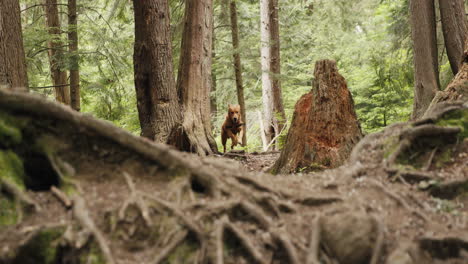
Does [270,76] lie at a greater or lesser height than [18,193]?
greater

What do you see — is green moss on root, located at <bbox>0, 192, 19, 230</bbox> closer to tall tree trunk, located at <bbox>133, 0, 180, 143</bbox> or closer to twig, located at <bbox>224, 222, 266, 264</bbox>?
twig, located at <bbox>224, 222, 266, 264</bbox>

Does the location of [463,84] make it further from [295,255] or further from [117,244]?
[117,244]

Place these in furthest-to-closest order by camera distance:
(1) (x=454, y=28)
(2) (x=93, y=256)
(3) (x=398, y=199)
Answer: (1) (x=454, y=28) < (3) (x=398, y=199) < (2) (x=93, y=256)

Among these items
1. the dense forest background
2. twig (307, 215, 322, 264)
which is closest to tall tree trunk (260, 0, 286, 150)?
the dense forest background

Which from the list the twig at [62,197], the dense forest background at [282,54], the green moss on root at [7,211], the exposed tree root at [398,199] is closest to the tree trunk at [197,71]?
the dense forest background at [282,54]

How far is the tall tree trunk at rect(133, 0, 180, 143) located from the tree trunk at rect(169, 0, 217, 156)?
0.80 m

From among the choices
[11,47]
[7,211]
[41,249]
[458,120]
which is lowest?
[41,249]

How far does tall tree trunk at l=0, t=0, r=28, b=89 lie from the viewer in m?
6.69

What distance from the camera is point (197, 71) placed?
9.00 metres

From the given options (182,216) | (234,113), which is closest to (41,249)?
(182,216)

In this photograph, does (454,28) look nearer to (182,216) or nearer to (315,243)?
(315,243)

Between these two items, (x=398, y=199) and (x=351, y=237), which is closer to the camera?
(x=351, y=237)

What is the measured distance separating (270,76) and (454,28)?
6768mm

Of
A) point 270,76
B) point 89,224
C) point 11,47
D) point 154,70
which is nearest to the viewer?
point 89,224
